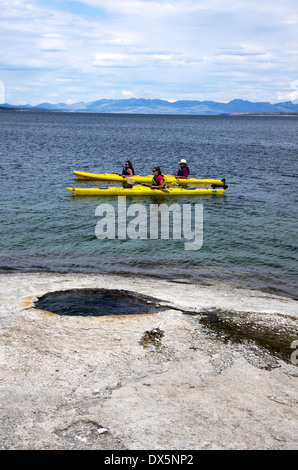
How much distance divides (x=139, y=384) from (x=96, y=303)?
13.0 feet

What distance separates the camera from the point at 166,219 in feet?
68.5

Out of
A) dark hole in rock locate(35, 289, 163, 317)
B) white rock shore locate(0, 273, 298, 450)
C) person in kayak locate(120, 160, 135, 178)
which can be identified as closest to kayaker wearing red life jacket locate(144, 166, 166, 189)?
person in kayak locate(120, 160, 135, 178)

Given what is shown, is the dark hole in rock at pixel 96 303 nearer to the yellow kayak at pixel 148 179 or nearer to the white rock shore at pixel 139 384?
the white rock shore at pixel 139 384

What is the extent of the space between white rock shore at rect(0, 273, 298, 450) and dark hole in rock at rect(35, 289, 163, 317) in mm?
507

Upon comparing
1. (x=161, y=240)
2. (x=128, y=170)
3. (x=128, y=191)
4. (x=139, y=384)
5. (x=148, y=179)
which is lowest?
(x=139, y=384)

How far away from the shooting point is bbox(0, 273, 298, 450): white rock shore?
5801 millimetres

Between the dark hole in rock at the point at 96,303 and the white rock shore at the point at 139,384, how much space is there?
51 cm

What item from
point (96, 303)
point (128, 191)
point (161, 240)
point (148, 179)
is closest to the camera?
point (96, 303)

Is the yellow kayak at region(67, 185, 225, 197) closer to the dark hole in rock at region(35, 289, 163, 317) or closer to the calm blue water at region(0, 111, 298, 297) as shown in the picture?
the calm blue water at region(0, 111, 298, 297)

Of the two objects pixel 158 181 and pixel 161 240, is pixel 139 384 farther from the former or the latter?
pixel 158 181

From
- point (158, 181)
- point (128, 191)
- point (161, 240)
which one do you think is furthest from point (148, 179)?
point (161, 240)

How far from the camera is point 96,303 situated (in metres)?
10.7
